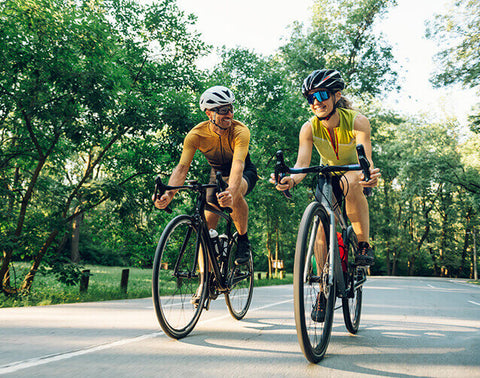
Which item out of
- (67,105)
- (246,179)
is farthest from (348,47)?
(246,179)

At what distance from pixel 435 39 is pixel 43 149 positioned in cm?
1981

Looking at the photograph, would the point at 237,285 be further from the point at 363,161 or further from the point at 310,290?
the point at 363,161

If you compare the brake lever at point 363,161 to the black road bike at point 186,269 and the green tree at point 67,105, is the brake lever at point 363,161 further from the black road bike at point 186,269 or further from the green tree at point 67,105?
the green tree at point 67,105

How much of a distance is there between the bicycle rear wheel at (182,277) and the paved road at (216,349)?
0.18 meters

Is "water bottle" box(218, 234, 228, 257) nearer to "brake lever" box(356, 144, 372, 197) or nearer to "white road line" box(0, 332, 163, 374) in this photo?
"white road line" box(0, 332, 163, 374)

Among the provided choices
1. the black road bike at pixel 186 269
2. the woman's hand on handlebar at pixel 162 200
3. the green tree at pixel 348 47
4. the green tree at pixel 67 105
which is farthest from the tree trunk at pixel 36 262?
the green tree at pixel 348 47

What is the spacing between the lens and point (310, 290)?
10.5ft

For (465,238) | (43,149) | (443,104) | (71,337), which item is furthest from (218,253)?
(465,238)

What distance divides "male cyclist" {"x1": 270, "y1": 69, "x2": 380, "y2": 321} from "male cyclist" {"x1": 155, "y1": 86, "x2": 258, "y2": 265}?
58 centimetres

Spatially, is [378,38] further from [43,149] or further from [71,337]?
[71,337]

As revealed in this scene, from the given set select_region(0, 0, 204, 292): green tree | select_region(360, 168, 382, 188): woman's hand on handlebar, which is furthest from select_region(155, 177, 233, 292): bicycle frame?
select_region(0, 0, 204, 292): green tree

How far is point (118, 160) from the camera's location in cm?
1270

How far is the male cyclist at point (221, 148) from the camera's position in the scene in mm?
4203

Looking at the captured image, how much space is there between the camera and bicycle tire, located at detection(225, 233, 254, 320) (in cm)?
477
